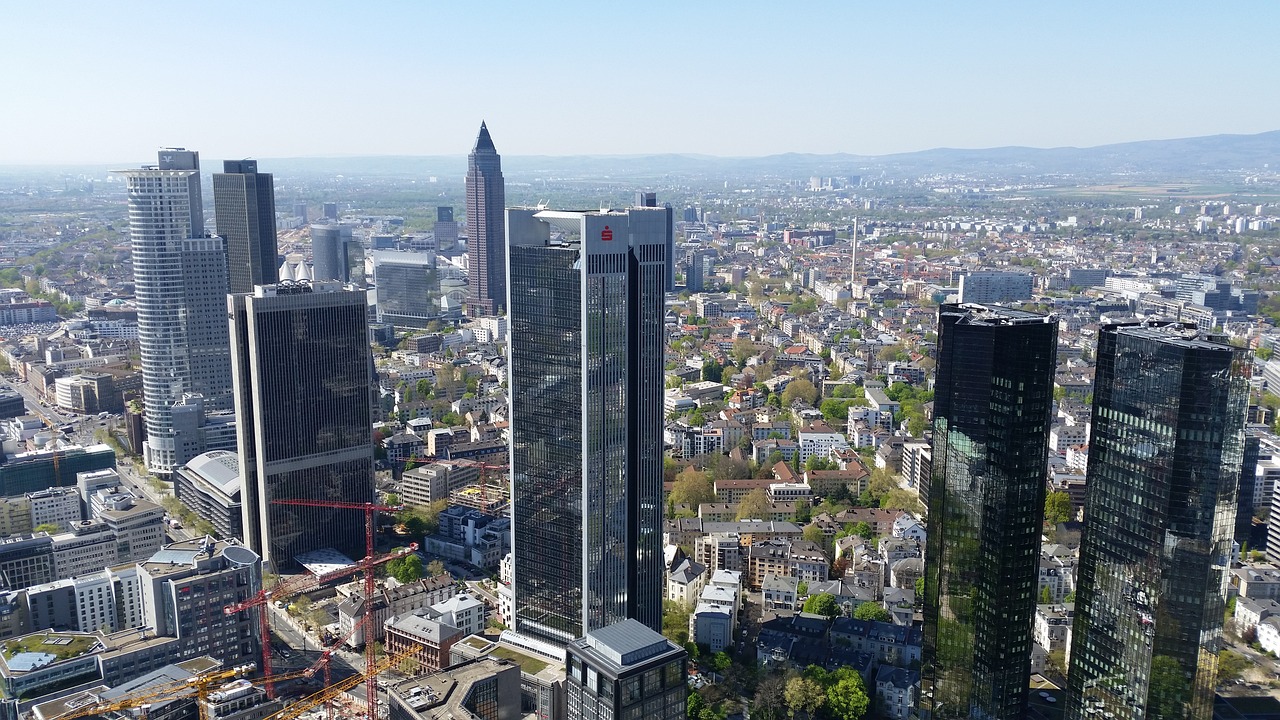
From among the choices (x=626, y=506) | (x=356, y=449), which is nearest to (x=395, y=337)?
(x=356, y=449)

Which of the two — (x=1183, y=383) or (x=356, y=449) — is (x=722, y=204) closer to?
(x=356, y=449)

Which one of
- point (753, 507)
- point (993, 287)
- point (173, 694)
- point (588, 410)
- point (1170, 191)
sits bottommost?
point (753, 507)

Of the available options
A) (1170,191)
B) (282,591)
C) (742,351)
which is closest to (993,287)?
(742,351)

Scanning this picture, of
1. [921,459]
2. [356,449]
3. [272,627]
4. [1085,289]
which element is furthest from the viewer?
[1085,289]

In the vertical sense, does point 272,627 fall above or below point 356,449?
below

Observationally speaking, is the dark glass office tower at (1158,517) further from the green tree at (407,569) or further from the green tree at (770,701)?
the green tree at (407,569)

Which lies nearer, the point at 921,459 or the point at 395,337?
the point at 921,459

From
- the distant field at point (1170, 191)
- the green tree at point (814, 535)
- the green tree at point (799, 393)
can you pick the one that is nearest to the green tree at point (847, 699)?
the green tree at point (814, 535)

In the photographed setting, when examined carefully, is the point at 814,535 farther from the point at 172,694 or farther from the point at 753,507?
the point at 172,694
